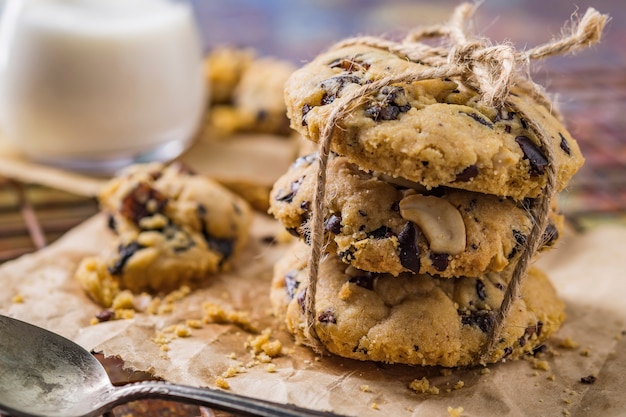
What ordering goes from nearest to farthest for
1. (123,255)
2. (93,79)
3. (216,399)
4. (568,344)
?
1. (216,399)
2. (568,344)
3. (123,255)
4. (93,79)

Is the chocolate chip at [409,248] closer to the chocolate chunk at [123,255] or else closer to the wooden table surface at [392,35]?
the wooden table surface at [392,35]

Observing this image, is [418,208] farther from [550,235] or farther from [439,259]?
[550,235]

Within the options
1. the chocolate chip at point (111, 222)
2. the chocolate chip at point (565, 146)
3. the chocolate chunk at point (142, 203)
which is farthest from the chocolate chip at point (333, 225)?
the chocolate chip at point (111, 222)

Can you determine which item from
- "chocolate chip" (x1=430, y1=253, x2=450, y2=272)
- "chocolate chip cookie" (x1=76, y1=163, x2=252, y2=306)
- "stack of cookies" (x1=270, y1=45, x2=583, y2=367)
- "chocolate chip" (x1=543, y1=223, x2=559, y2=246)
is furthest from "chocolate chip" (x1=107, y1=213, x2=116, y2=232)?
"chocolate chip" (x1=543, y1=223, x2=559, y2=246)

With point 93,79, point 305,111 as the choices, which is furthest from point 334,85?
point 93,79

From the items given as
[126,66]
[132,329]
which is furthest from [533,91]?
[126,66]
